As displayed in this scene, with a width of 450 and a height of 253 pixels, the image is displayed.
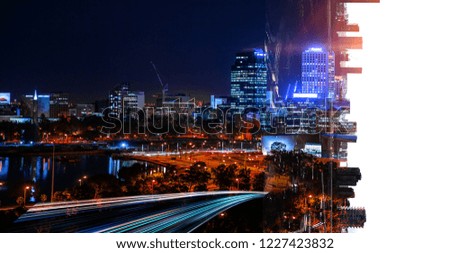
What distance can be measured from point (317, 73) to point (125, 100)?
2.01 metres

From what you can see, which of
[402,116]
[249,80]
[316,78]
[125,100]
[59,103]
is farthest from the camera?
[59,103]

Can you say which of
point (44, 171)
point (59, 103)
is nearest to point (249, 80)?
point (59, 103)

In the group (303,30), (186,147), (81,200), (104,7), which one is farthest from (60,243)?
(186,147)

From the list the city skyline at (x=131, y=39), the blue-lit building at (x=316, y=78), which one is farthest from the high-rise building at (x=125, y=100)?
the blue-lit building at (x=316, y=78)

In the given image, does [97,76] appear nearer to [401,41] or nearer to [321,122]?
[321,122]

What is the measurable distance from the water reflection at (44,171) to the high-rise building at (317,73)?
1777 mm

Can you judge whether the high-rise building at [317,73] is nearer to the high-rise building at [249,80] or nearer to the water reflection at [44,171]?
the high-rise building at [249,80]

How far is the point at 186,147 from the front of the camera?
503 centimetres

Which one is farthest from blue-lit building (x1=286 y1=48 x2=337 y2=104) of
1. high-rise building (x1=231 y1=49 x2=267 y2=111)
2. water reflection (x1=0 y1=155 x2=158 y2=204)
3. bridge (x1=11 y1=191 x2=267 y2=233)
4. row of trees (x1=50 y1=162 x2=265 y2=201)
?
water reflection (x1=0 y1=155 x2=158 y2=204)

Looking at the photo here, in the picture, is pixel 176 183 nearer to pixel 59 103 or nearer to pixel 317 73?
pixel 317 73

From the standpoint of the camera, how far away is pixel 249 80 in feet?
12.9

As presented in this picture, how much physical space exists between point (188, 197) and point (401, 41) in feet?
6.00

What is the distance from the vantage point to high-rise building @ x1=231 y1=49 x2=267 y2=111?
375cm

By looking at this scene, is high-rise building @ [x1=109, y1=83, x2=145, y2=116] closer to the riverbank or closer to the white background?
the riverbank
